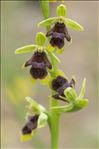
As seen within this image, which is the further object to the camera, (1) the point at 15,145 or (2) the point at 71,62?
(2) the point at 71,62

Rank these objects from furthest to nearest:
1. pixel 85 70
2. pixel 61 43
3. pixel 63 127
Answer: pixel 85 70 < pixel 63 127 < pixel 61 43

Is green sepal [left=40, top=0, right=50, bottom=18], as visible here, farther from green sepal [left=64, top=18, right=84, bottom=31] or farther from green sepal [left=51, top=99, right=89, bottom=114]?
green sepal [left=51, top=99, right=89, bottom=114]

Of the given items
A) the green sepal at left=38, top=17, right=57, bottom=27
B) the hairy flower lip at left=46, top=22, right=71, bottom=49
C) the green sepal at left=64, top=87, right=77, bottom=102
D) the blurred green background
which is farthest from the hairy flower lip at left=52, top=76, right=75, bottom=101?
the blurred green background

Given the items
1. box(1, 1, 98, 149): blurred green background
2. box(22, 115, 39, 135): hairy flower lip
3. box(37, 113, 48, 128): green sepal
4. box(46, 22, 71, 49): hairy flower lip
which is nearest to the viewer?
box(46, 22, 71, 49): hairy flower lip

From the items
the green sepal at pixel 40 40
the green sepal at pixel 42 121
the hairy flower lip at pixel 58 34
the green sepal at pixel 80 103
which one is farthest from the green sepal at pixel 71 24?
the green sepal at pixel 42 121

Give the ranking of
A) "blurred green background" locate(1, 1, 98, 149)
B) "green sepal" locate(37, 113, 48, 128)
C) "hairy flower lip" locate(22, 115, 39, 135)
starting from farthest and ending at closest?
Result: "blurred green background" locate(1, 1, 98, 149) → "hairy flower lip" locate(22, 115, 39, 135) → "green sepal" locate(37, 113, 48, 128)

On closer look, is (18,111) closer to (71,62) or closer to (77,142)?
(77,142)

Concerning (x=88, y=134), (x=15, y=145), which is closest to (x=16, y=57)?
(x=88, y=134)

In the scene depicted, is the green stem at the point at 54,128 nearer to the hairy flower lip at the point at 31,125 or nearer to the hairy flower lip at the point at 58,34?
the hairy flower lip at the point at 31,125
